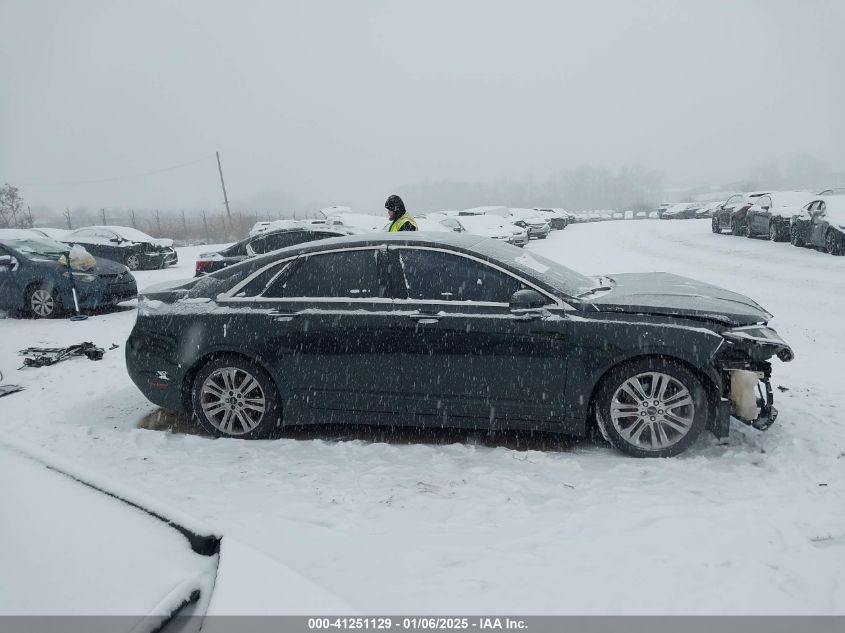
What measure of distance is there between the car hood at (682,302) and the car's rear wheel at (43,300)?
955cm

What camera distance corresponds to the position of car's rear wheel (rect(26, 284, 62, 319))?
33.5 feet

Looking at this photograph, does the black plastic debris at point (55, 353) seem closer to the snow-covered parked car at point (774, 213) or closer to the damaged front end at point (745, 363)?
the damaged front end at point (745, 363)

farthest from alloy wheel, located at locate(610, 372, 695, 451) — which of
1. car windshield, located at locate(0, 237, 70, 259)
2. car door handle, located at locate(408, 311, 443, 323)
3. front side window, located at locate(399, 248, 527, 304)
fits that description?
car windshield, located at locate(0, 237, 70, 259)

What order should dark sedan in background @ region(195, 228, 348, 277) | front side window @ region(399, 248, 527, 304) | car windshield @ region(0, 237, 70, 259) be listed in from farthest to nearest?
dark sedan in background @ region(195, 228, 348, 277)
car windshield @ region(0, 237, 70, 259)
front side window @ region(399, 248, 527, 304)

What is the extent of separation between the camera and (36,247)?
11.0 metres

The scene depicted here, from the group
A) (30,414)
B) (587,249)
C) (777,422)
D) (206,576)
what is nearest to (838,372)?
(777,422)

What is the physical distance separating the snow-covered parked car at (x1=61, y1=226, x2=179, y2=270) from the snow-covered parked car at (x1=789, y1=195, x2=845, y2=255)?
19335 millimetres

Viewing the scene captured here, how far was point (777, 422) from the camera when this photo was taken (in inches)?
187

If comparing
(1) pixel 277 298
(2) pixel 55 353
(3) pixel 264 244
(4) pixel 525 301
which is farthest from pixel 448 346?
(3) pixel 264 244

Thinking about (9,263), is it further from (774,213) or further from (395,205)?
(774,213)

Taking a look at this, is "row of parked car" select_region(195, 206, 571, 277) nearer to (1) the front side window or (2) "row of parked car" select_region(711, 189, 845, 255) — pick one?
(1) the front side window

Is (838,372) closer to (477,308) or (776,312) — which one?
(776,312)

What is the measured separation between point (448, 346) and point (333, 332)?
3.01ft

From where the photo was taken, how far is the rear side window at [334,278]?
15.4 feet
